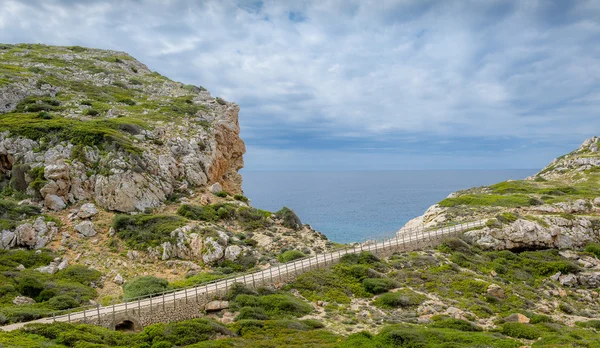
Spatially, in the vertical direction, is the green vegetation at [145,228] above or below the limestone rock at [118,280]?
above

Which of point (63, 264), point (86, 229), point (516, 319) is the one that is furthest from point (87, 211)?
point (516, 319)

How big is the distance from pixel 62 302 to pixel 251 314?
12584 mm

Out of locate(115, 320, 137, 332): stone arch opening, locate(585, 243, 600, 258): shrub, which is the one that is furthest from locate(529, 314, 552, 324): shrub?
locate(115, 320, 137, 332): stone arch opening

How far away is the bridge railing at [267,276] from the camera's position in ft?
80.4

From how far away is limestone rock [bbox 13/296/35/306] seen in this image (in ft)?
87.8

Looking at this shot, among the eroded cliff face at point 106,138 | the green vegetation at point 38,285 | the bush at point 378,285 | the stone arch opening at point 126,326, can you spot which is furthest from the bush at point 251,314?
the eroded cliff face at point 106,138

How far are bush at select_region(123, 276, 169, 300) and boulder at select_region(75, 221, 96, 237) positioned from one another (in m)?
10.6

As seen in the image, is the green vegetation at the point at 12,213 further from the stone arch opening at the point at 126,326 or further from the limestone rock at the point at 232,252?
the stone arch opening at the point at 126,326

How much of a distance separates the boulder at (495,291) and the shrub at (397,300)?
610 centimetres

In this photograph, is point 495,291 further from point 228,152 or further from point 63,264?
point 228,152

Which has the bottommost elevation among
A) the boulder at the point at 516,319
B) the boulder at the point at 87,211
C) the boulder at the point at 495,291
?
the boulder at the point at 516,319

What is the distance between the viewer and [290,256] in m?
38.2

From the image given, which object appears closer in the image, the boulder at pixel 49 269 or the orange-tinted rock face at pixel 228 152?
the boulder at pixel 49 269

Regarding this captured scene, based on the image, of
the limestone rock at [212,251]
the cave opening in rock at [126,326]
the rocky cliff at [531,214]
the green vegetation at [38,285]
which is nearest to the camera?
the green vegetation at [38,285]
